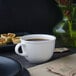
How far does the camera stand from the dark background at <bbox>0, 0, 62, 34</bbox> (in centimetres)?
100

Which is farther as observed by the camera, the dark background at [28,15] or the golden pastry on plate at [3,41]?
the dark background at [28,15]

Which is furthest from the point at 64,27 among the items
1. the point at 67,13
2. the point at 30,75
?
the point at 30,75

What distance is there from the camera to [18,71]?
1.77 ft

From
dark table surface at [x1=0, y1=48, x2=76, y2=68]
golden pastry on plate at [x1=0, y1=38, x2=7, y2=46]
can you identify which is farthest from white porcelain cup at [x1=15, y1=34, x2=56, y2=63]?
golden pastry on plate at [x1=0, y1=38, x2=7, y2=46]

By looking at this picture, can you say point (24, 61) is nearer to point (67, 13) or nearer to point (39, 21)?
point (67, 13)

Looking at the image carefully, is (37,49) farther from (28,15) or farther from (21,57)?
(28,15)

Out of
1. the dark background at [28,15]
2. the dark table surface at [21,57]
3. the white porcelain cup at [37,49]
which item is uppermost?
the dark background at [28,15]

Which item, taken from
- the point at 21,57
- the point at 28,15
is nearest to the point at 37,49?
the point at 21,57

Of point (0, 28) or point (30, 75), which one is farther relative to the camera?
point (0, 28)

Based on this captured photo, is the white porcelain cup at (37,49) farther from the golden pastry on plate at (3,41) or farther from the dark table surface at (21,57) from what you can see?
the golden pastry on plate at (3,41)

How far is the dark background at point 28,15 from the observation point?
1.00 metres

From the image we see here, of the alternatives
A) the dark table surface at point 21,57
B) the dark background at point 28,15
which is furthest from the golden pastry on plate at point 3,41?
the dark background at point 28,15

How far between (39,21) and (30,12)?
56 mm

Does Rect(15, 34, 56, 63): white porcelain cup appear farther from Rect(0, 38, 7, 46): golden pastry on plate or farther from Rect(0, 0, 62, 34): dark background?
Rect(0, 0, 62, 34): dark background
